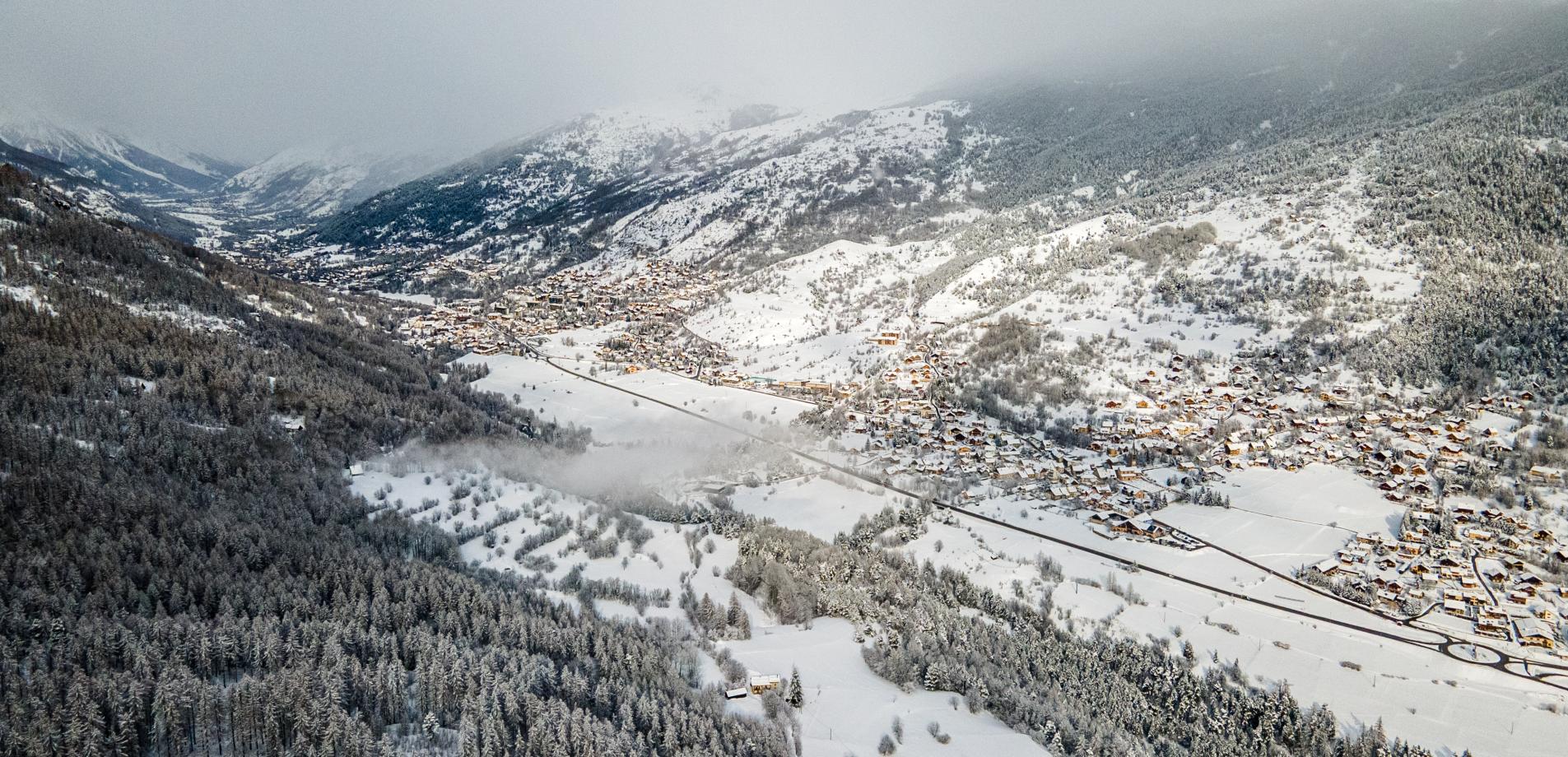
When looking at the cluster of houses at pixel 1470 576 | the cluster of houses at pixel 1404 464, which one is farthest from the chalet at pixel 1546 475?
the cluster of houses at pixel 1470 576

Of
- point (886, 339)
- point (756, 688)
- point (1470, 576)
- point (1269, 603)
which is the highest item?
point (756, 688)

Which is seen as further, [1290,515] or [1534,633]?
[1290,515]

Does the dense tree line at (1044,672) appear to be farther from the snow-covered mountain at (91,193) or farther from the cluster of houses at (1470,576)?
the snow-covered mountain at (91,193)

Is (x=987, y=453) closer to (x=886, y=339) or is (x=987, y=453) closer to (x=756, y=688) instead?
(x=886, y=339)

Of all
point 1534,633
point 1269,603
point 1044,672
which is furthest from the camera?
point 1269,603

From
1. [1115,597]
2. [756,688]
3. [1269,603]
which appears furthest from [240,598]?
[1269,603]

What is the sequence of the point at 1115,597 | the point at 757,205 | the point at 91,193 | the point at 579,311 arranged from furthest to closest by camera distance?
the point at 91,193 < the point at 757,205 < the point at 579,311 < the point at 1115,597

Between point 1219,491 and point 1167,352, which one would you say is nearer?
point 1219,491

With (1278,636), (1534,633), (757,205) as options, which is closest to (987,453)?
(1278,636)

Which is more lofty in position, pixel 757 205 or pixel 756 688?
pixel 757 205

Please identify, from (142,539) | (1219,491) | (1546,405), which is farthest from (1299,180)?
(142,539)

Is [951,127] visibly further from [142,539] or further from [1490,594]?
[142,539]
